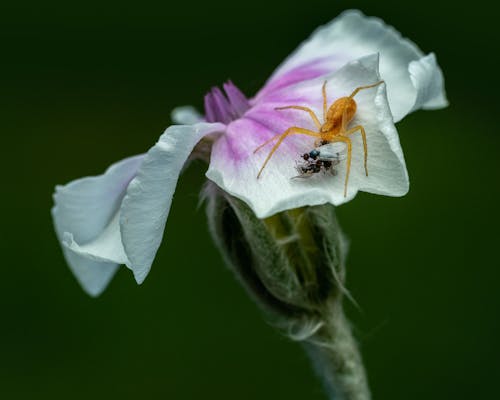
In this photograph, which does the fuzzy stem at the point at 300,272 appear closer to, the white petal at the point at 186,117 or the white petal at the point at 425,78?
the white petal at the point at 425,78

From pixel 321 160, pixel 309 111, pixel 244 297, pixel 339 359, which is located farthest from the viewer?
pixel 244 297

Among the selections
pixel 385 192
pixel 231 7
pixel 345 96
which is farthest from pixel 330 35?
pixel 231 7

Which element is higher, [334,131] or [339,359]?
[334,131]

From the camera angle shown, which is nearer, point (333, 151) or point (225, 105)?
point (333, 151)

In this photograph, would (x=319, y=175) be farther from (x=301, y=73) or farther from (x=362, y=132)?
(x=301, y=73)

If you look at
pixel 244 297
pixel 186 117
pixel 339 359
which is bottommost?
pixel 244 297

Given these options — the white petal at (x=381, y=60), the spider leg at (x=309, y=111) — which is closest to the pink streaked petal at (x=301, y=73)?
the white petal at (x=381, y=60)

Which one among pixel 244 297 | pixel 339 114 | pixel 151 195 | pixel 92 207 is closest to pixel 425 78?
pixel 339 114
